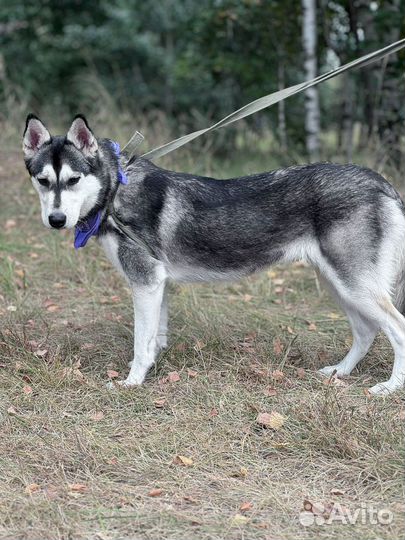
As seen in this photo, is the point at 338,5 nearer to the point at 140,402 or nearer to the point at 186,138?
the point at 186,138

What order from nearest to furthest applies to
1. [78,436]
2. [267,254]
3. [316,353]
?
[78,436], [267,254], [316,353]

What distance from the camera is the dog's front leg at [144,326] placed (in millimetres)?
4773

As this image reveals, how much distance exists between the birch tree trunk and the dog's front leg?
5.56 meters

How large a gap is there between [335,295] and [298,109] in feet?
25.6

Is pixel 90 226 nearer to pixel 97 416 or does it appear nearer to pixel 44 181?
pixel 44 181

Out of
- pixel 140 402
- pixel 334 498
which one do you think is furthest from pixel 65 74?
pixel 334 498

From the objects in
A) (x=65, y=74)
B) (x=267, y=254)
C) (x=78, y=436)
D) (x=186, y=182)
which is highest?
(x=186, y=182)

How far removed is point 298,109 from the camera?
12.2m

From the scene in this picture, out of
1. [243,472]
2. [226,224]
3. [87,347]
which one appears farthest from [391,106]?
[243,472]

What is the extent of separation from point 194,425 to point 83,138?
1.97m

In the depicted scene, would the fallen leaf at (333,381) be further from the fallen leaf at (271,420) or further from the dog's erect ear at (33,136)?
the dog's erect ear at (33,136)

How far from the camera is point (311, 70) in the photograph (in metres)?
9.56

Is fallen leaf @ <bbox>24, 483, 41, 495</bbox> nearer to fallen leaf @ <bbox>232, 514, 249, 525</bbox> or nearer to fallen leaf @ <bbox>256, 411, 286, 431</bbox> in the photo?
fallen leaf @ <bbox>232, 514, 249, 525</bbox>

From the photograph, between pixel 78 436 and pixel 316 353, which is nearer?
pixel 78 436
